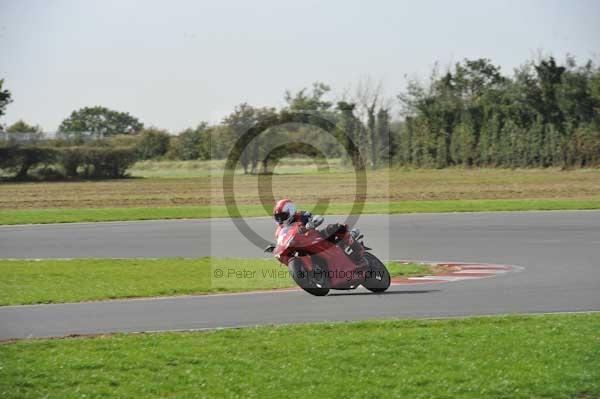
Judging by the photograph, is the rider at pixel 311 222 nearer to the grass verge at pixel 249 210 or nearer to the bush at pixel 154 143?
the grass verge at pixel 249 210

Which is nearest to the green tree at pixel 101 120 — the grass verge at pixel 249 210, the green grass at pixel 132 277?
the grass verge at pixel 249 210

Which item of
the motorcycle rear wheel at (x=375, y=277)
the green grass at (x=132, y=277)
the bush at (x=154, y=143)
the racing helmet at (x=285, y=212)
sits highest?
the bush at (x=154, y=143)

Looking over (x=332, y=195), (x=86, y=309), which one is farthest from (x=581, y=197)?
(x=86, y=309)

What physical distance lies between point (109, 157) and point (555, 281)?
1921 inches

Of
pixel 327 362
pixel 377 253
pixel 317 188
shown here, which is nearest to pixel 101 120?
pixel 317 188

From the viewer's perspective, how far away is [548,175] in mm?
49094

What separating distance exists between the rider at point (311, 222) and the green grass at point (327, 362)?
2346 millimetres

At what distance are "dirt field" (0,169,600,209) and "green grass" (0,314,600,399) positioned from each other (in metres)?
25.3

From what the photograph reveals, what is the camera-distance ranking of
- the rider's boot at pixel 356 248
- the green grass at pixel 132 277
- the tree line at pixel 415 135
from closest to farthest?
the rider's boot at pixel 356 248, the green grass at pixel 132 277, the tree line at pixel 415 135

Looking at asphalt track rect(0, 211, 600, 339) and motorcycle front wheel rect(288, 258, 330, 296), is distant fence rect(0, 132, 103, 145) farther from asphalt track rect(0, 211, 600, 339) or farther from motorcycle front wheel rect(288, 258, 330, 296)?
motorcycle front wheel rect(288, 258, 330, 296)

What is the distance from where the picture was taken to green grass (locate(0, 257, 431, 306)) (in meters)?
14.4

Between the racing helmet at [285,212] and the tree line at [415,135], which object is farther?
the tree line at [415,135]

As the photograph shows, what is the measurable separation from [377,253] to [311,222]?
723cm

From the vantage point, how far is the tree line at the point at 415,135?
52.8 metres
